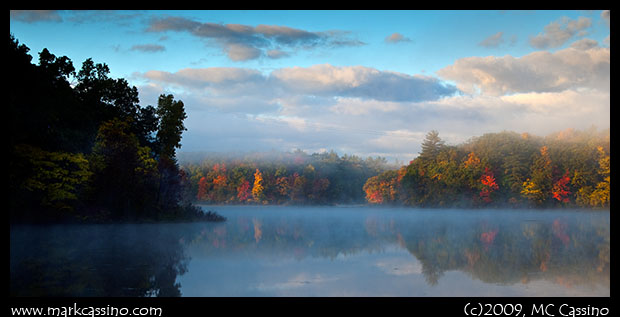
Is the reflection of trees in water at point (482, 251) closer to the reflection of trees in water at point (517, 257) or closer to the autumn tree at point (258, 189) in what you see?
the reflection of trees in water at point (517, 257)

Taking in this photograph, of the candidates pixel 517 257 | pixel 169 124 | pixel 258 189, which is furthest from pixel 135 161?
pixel 258 189

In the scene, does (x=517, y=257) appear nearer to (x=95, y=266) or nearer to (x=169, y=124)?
(x=95, y=266)

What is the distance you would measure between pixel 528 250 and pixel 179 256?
1252cm

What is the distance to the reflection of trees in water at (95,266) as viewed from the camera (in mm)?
10523

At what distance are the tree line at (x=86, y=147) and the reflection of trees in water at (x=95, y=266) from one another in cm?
789

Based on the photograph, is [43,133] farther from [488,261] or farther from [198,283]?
[488,261]

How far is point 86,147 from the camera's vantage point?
112 ft

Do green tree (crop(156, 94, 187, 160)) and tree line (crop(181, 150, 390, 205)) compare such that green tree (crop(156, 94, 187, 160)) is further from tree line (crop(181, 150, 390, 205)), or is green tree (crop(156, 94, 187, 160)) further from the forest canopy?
tree line (crop(181, 150, 390, 205))

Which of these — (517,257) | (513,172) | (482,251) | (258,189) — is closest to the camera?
(517,257)

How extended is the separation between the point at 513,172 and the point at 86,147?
61385 mm

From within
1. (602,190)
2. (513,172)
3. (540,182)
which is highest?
(513,172)

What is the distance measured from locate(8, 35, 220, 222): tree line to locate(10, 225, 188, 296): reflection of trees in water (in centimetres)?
789

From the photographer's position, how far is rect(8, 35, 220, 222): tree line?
27.0m
